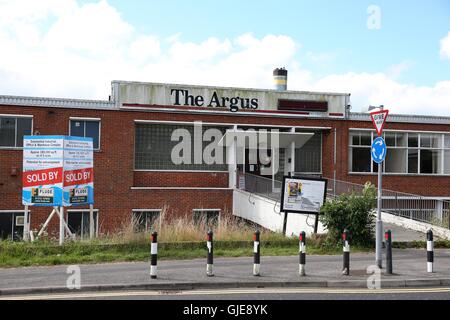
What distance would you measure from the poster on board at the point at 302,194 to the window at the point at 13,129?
47.1 ft

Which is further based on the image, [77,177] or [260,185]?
[260,185]

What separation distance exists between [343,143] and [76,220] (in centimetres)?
1480

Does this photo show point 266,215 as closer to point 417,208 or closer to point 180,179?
point 417,208

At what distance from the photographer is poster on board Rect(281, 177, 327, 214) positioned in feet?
60.6

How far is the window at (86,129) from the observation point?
27.5 metres

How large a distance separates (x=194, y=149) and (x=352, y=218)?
46.8 ft

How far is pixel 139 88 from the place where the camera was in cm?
2841

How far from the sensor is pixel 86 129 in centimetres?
2772

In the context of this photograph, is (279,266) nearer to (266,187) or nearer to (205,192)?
(266,187)

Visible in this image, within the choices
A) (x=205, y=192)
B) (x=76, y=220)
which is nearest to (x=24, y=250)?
(x=76, y=220)

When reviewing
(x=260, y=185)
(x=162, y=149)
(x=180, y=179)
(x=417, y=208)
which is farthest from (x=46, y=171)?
(x=417, y=208)

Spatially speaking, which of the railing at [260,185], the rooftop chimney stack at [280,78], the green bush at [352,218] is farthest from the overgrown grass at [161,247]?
the rooftop chimney stack at [280,78]

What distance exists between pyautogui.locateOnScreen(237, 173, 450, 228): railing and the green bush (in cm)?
297

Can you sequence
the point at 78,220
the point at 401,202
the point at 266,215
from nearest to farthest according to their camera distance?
the point at 401,202 → the point at 266,215 → the point at 78,220
